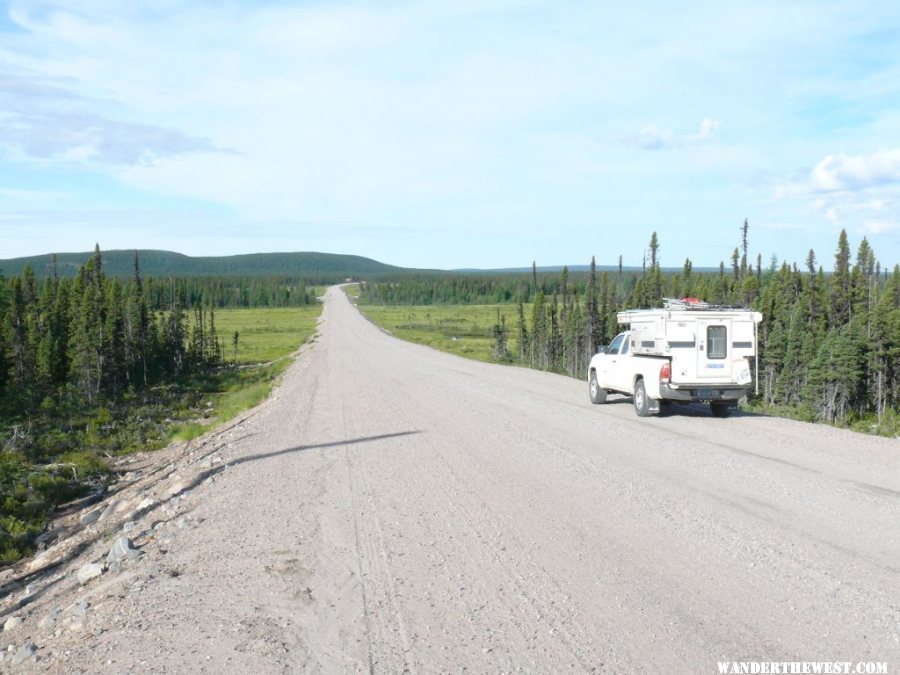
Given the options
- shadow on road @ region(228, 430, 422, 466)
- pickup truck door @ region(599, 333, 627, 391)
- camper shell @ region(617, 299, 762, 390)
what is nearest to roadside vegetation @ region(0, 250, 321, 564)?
shadow on road @ region(228, 430, 422, 466)

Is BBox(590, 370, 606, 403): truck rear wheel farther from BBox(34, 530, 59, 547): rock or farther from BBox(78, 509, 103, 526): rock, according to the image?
BBox(34, 530, 59, 547): rock

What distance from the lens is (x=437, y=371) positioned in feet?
93.9

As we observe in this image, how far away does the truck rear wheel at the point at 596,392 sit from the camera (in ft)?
61.8

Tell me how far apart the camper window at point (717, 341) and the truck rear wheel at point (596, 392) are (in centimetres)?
364

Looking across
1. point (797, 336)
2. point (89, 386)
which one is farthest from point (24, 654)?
point (797, 336)

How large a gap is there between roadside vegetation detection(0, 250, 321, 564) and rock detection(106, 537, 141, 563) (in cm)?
659

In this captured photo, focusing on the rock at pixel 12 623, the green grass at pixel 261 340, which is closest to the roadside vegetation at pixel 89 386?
the green grass at pixel 261 340

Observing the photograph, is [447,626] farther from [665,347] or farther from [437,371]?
[437,371]

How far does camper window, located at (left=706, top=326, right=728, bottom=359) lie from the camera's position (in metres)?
15.7

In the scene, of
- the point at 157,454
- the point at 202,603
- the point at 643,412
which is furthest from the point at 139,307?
the point at 202,603

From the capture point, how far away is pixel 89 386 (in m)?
57.2

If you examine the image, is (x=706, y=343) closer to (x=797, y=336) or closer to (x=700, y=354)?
(x=700, y=354)

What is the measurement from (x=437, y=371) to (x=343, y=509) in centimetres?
1962

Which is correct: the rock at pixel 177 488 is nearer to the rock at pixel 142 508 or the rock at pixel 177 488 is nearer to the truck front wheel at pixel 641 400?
the rock at pixel 142 508
